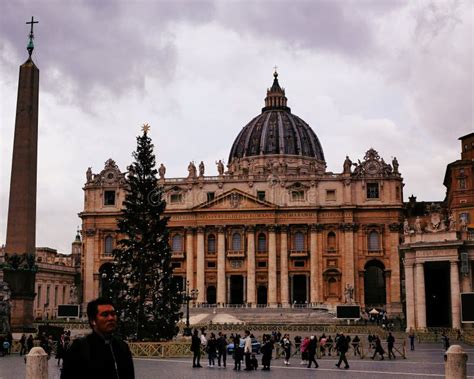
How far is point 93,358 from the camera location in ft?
19.7

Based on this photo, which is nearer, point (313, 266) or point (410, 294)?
point (410, 294)

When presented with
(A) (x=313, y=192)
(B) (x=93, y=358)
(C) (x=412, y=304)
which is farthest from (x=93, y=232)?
(B) (x=93, y=358)

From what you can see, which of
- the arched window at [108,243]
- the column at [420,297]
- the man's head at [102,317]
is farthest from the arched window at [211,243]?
the man's head at [102,317]

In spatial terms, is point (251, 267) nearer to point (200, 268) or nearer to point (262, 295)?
point (262, 295)

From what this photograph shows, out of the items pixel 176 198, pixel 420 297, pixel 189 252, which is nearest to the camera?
pixel 420 297

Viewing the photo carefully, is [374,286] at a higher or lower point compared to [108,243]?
lower

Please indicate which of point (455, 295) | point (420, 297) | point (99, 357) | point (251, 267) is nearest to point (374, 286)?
point (251, 267)

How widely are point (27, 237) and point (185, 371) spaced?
26.5 ft

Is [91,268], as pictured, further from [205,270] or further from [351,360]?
[351,360]

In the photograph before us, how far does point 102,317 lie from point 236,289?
86826 mm

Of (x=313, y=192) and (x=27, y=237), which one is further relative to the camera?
(x=313, y=192)

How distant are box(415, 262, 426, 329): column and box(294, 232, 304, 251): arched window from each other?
42.3m

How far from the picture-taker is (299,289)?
9125cm

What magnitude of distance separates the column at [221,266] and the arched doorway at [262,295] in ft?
13.4
